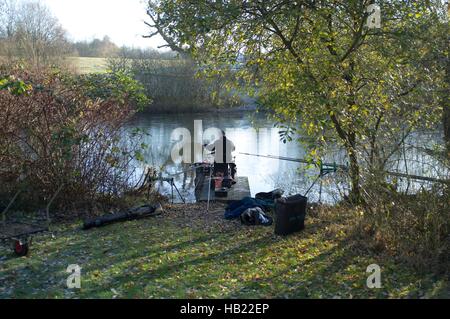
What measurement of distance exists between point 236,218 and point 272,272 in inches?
136

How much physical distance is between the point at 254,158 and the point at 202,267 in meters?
14.5

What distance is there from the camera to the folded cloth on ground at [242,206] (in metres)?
9.00

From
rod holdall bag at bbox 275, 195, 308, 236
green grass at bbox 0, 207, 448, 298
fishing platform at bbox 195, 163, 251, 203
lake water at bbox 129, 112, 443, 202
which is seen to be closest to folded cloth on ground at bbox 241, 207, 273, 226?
green grass at bbox 0, 207, 448, 298

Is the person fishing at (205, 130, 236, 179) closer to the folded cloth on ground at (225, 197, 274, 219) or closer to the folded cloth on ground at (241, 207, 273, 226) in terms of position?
the folded cloth on ground at (225, 197, 274, 219)

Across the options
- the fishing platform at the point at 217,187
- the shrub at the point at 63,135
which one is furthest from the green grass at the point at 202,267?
the fishing platform at the point at 217,187

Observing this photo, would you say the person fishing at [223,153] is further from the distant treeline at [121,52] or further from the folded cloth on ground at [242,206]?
the distant treeline at [121,52]

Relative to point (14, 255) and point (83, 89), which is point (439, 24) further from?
point (14, 255)

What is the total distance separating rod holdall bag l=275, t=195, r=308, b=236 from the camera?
733 centimetres

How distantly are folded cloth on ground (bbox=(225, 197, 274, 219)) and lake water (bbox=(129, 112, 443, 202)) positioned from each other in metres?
0.97

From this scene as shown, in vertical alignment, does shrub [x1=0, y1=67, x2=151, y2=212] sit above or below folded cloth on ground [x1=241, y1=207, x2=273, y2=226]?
above

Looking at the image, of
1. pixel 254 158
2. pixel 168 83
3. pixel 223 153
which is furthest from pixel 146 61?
pixel 223 153

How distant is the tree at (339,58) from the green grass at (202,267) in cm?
157

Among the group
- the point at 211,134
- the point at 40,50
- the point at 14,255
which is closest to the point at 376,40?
the point at 14,255

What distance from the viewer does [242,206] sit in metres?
9.16
